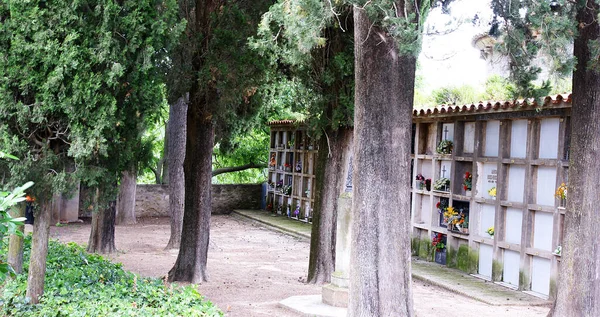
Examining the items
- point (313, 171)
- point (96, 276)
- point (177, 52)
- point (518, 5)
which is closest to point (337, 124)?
point (177, 52)

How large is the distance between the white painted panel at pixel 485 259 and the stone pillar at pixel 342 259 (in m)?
3.08

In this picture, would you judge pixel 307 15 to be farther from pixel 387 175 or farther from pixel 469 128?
pixel 469 128

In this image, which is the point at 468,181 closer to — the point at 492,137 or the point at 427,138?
the point at 492,137

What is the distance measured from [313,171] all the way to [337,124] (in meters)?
8.31

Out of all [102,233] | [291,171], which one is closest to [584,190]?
[102,233]

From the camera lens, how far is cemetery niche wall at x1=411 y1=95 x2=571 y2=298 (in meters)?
8.81

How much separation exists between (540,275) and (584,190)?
2.81m

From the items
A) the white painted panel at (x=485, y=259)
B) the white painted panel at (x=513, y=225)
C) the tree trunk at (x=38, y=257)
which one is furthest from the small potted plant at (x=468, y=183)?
the tree trunk at (x=38, y=257)

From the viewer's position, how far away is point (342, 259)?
7.76 m

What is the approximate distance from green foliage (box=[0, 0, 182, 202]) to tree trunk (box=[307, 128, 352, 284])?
10.00 ft

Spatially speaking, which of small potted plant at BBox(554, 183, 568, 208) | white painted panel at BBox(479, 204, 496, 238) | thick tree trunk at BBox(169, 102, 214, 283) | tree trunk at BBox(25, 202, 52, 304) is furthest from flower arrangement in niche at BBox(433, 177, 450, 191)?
tree trunk at BBox(25, 202, 52, 304)

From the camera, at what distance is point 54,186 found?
6332 millimetres

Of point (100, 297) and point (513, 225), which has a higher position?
point (513, 225)

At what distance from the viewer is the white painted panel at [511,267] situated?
938 cm
